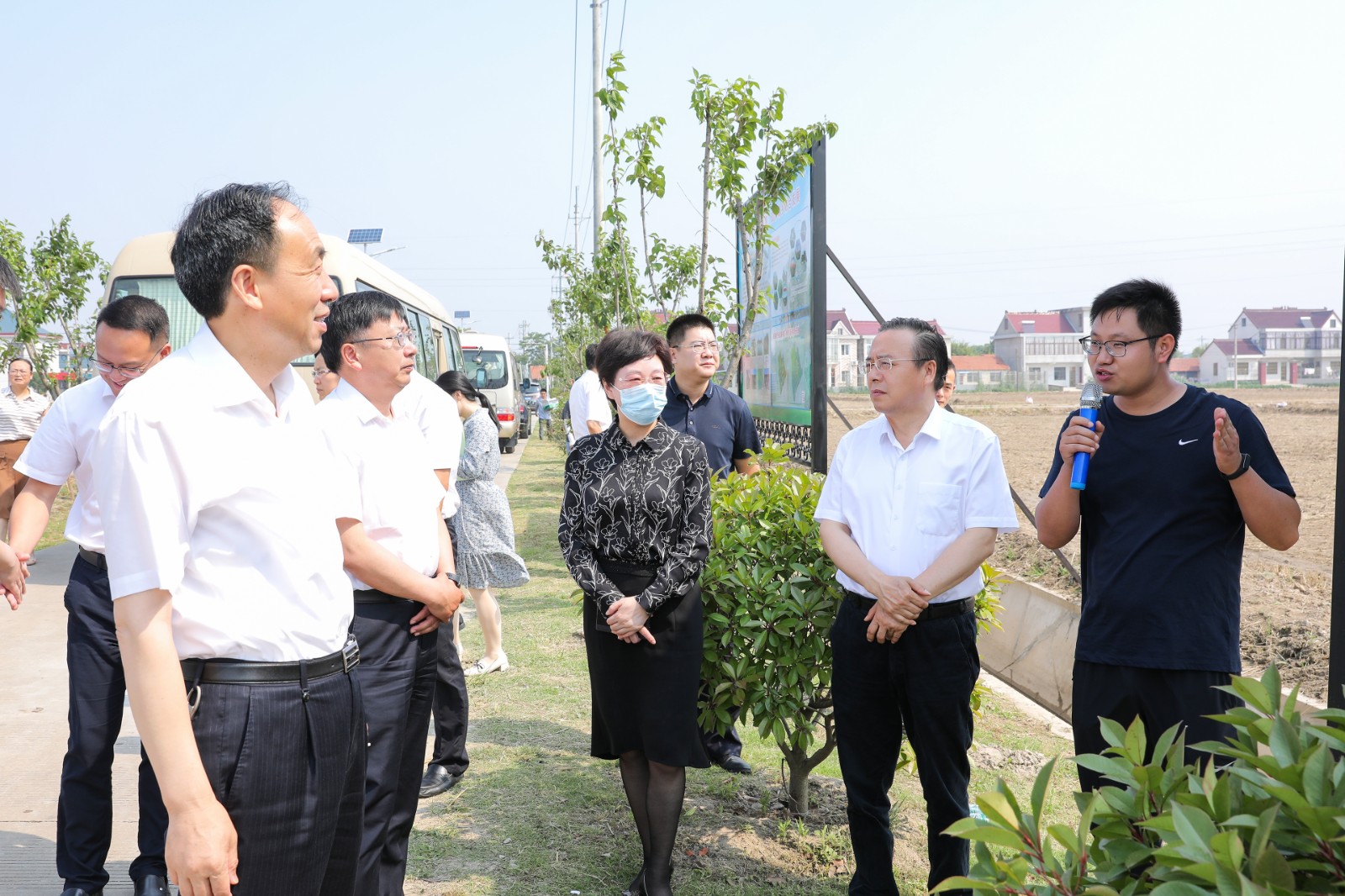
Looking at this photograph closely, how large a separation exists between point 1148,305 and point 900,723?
150 centimetres

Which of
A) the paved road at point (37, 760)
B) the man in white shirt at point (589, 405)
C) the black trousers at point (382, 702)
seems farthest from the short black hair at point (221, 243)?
the man in white shirt at point (589, 405)

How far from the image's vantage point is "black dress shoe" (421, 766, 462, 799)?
14.6 ft

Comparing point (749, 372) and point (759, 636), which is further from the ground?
point (749, 372)

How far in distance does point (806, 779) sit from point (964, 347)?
118 m

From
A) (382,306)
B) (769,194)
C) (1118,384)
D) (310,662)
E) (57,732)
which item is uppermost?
(769,194)

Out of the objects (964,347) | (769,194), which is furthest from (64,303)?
(964,347)

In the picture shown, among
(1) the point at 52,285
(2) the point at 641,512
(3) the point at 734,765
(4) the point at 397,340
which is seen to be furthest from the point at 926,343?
(1) the point at 52,285

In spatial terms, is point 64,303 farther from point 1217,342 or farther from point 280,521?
point 1217,342

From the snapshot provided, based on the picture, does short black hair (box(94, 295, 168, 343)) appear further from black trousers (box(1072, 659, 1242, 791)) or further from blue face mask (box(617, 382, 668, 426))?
black trousers (box(1072, 659, 1242, 791))

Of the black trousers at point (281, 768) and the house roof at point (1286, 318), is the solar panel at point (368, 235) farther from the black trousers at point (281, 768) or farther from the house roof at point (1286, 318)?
the house roof at point (1286, 318)

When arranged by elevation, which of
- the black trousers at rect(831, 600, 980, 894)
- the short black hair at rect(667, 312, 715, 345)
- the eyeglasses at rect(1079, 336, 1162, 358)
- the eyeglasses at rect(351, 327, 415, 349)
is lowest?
the black trousers at rect(831, 600, 980, 894)

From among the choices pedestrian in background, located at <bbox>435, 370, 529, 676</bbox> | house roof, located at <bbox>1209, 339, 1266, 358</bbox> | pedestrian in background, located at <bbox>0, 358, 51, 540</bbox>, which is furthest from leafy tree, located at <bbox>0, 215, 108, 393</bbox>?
house roof, located at <bbox>1209, 339, 1266, 358</bbox>

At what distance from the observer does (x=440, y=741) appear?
4594 mm

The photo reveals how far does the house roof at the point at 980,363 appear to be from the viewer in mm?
97869
